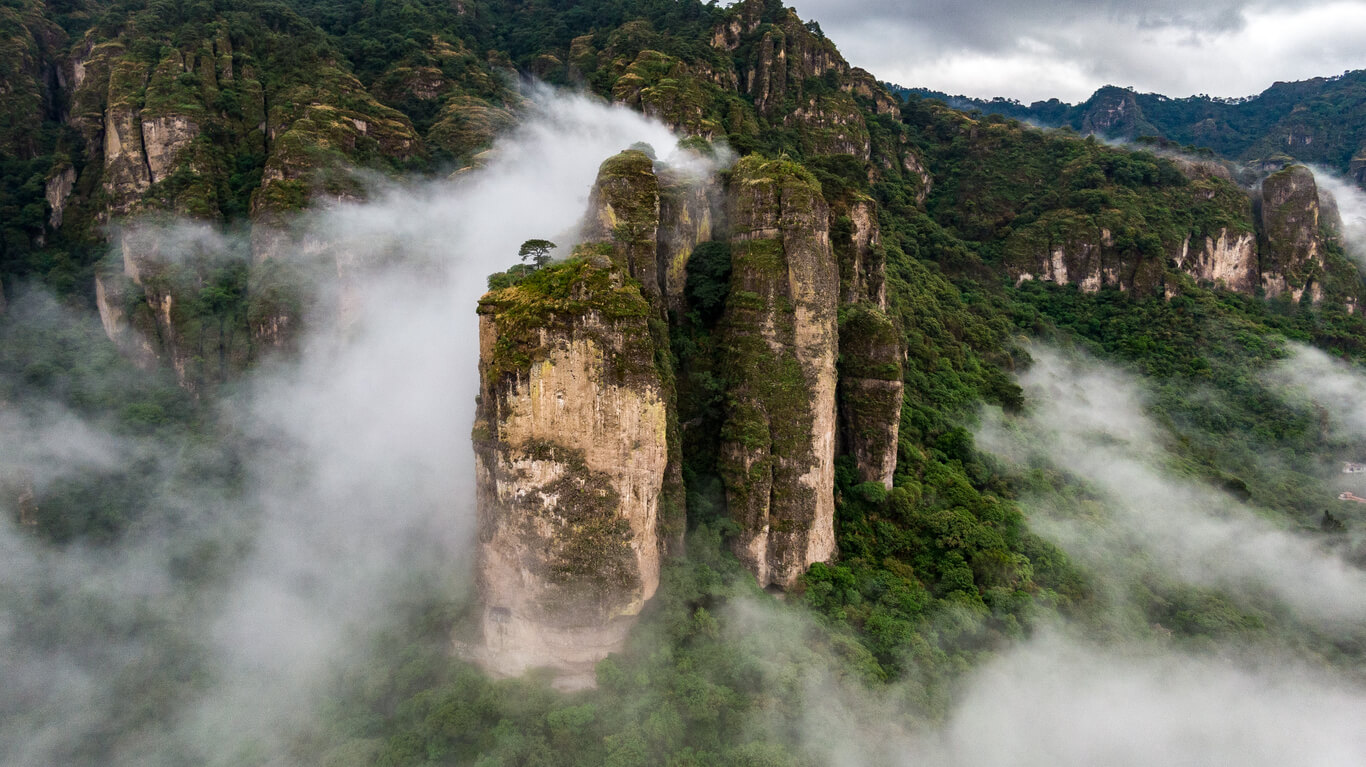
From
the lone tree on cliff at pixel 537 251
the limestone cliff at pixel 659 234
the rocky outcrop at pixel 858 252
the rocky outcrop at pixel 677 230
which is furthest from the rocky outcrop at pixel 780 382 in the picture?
the lone tree on cliff at pixel 537 251

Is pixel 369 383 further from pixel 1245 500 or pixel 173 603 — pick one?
pixel 1245 500

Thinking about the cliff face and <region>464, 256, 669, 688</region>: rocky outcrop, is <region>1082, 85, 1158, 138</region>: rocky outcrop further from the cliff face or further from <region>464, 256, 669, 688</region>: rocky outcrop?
<region>464, 256, 669, 688</region>: rocky outcrop

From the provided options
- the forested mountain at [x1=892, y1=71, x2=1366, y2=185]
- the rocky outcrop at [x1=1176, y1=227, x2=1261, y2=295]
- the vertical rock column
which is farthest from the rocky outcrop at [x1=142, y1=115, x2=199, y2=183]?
the forested mountain at [x1=892, y1=71, x2=1366, y2=185]

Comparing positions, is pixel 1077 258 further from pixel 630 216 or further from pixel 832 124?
pixel 630 216

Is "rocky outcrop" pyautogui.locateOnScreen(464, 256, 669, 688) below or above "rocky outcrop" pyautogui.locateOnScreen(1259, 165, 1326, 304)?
below

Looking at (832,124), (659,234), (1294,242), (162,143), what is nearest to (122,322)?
(162,143)

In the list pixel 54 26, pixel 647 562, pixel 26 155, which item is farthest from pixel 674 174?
pixel 54 26
